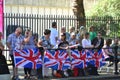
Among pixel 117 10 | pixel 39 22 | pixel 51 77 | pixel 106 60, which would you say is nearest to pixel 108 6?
pixel 117 10

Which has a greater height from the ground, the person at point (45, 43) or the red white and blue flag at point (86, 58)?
the person at point (45, 43)

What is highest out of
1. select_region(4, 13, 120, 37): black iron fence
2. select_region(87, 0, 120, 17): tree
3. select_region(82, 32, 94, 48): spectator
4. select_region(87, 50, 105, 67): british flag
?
select_region(87, 0, 120, 17): tree

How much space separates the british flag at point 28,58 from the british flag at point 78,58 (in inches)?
61.5

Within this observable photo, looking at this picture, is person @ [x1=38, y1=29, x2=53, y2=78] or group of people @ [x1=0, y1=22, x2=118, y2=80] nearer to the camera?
group of people @ [x1=0, y1=22, x2=118, y2=80]

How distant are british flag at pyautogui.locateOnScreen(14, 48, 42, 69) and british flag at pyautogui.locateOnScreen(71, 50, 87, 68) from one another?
156 centimetres

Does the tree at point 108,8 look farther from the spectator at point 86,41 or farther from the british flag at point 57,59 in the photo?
the british flag at point 57,59

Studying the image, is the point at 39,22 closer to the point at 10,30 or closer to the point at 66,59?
the point at 10,30

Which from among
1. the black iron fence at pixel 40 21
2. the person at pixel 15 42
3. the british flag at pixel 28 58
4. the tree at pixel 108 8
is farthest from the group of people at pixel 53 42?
the tree at pixel 108 8

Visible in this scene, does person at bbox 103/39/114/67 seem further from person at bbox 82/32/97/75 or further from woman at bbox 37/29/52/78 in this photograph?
woman at bbox 37/29/52/78

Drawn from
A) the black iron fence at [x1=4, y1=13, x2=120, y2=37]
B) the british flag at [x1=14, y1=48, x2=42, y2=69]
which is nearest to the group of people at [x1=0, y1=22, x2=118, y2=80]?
the british flag at [x1=14, y1=48, x2=42, y2=69]

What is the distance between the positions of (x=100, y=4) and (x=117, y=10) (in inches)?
113

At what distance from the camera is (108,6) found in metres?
34.1

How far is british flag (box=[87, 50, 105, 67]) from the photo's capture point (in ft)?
55.6

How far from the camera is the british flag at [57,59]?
51.9 feet
